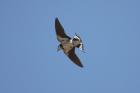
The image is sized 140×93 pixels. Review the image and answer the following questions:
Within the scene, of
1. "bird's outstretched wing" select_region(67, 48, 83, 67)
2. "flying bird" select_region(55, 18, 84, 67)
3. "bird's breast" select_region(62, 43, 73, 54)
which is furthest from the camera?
"bird's outstretched wing" select_region(67, 48, 83, 67)

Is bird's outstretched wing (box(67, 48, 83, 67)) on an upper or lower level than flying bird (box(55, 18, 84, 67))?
lower

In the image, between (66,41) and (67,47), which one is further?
(67,47)

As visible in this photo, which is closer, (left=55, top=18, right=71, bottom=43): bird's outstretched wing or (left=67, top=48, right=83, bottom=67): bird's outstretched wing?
(left=55, top=18, right=71, bottom=43): bird's outstretched wing

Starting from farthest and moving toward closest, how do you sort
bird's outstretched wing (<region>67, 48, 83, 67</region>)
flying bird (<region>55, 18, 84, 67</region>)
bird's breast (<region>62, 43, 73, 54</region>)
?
bird's outstretched wing (<region>67, 48, 83, 67</region>), bird's breast (<region>62, 43, 73, 54</region>), flying bird (<region>55, 18, 84, 67</region>)

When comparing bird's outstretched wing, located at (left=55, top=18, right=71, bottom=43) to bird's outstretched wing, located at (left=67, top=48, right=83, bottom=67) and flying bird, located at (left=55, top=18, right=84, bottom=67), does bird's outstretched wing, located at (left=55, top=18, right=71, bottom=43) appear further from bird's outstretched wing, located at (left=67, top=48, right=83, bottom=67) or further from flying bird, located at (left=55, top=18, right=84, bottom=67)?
bird's outstretched wing, located at (left=67, top=48, right=83, bottom=67)

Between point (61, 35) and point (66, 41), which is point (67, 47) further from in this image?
point (61, 35)

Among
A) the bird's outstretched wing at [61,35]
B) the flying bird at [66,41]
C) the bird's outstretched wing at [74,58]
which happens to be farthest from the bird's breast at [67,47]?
the bird's outstretched wing at [74,58]

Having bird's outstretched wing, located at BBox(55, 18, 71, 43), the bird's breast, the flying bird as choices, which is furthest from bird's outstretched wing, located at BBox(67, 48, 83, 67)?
bird's outstretched wing, located at BBox(55, 18, 71, 43)

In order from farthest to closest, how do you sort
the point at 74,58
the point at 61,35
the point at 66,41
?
1. the point at 74,58
2. the point at 61,35
3. the point at 66,41

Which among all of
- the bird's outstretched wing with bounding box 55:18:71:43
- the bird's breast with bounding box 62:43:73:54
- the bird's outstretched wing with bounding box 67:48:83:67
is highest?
the bird's outstretched wing with bounding box 55:18:71:43

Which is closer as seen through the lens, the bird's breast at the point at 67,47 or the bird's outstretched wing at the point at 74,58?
the bird's breast at the point at 67,47

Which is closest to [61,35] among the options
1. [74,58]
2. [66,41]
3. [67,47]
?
[66,41]

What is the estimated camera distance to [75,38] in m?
23.5

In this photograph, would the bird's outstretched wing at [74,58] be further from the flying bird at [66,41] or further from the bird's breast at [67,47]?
the bird's breast at [67,47]
